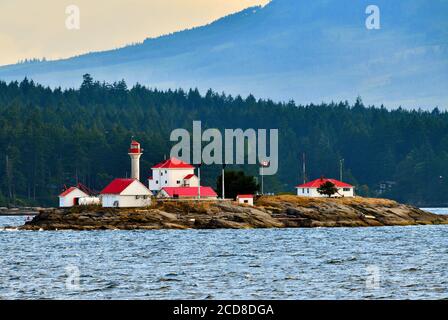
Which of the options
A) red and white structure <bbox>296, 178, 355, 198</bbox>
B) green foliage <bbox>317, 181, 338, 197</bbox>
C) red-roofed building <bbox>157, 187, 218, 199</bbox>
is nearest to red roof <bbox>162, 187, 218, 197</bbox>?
red-roofed building <bbox>157, 187, 218, 199</bbox>

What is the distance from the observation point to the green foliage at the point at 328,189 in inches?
4673

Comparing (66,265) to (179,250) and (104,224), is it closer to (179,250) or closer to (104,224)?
(179,250)

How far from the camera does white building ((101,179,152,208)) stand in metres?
104

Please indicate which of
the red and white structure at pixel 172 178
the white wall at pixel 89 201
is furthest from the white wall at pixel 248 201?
the white wall at pixel 89 201

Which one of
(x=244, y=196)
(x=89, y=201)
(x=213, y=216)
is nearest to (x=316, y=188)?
(x=244, y=196)

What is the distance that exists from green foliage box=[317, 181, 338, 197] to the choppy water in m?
22.4

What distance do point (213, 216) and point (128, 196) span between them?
7.80 m

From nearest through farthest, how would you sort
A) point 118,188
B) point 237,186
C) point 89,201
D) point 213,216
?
point 213,216 < point 118,188 < point 89,201 < point 237,186

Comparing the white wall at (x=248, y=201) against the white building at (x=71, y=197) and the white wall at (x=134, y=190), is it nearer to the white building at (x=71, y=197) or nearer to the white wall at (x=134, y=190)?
the white wall at (x=134, y=190)

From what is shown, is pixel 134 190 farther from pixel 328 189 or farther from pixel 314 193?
pixel 314 193

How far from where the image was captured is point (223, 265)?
200ft

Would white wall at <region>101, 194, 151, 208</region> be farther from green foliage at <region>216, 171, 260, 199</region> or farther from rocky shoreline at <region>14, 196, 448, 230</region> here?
green foliage at <region>216, 171, 260, 199</region>

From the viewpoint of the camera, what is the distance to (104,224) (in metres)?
101

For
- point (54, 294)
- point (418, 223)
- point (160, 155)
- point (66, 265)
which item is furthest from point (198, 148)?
point (54, 294)
